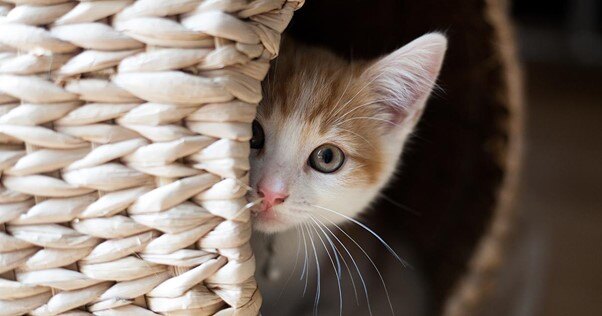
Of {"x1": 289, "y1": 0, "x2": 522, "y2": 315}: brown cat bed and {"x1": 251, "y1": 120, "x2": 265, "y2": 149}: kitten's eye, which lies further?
{"x1": 289, "y1": 0, "x2": 522, "y2": 315}: brown cat bed

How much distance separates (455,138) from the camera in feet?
5.50

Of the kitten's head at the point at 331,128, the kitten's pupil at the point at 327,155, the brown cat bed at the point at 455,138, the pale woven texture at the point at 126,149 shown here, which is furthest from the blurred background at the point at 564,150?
the pale woven texture at the point at 126,149

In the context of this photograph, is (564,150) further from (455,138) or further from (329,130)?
(329,130)

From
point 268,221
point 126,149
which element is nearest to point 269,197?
point 268,221

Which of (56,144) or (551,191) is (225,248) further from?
(551,191)

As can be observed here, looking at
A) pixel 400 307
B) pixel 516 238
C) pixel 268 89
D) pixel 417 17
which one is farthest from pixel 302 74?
pixel 516 238

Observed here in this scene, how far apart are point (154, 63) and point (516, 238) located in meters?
1.65

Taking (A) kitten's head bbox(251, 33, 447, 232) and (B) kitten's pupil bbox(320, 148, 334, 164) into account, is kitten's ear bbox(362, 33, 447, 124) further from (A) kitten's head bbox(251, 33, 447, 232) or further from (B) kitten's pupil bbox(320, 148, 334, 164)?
(B) kitten's pupil bbox(320, 148, 334, 164)

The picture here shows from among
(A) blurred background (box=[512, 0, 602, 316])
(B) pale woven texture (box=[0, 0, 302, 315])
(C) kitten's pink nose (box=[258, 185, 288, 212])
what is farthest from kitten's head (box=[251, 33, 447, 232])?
(A) blurred background (box=[512, 0, 602, 316])

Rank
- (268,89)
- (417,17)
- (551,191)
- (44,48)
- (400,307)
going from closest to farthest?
(44,48) → (268,89) → (417,17) → (400,307) → (551,191)

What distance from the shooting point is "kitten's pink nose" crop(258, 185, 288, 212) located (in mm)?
1002

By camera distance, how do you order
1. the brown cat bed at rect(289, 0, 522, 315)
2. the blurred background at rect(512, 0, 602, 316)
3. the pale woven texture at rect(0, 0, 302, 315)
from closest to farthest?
the pale woven texture at rect(0, 0, 302, 315) → the brown cat bed at rect(289, 0, 522, 315) → the blurred background at rect(512, 0, 602, 316)

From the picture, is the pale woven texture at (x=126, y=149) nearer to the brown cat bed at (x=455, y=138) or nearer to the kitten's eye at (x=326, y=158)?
the kitten's eye at (x=326, y=158)

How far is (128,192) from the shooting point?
0.74 metres
